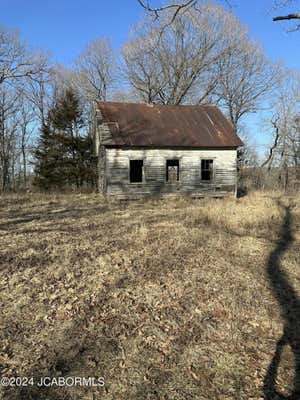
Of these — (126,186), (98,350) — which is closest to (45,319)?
(98,350)

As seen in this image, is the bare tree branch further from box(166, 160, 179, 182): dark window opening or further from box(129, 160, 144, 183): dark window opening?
box(129, 160, 144, 183): dark window opening

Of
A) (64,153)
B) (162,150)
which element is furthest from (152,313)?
(64,153)

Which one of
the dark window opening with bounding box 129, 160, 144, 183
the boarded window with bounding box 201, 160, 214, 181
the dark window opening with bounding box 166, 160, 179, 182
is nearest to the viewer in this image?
the dark window opening with bounding box 166, 160, 179, 182

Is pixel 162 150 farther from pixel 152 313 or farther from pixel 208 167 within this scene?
pixel 152 313

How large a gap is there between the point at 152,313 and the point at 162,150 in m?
13.3

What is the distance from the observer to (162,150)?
55.4 feet

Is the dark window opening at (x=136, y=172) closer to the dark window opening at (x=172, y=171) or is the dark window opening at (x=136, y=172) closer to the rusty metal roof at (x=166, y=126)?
the dark window opening at (x=172, y=171)

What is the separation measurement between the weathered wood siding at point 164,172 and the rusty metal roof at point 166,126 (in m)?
0.51

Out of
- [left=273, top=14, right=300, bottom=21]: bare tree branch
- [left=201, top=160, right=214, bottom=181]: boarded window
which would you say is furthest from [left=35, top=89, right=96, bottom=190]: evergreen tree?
[left=273, top=14, right=300, bottom=21]: bare tree branch

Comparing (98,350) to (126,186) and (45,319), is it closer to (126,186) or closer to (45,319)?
(45,319)

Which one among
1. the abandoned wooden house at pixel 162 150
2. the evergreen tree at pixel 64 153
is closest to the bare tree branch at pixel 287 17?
the abandoned wooden house at pixel 162 150

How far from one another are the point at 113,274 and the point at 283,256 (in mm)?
3621

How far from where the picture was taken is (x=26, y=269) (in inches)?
215

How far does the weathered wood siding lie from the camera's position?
16391 millimetres
